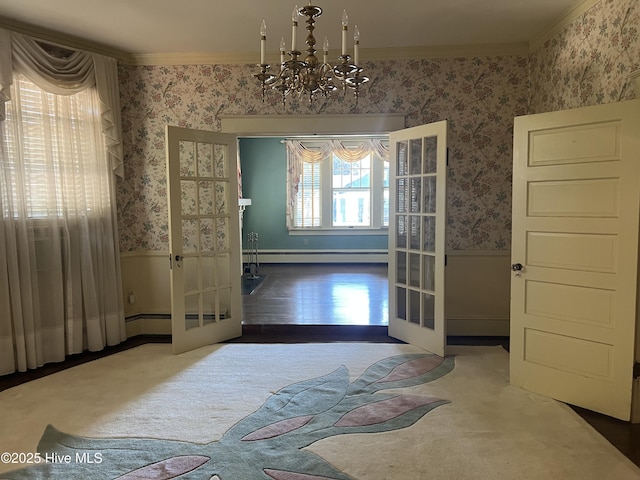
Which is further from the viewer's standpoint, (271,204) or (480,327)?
(271,204)

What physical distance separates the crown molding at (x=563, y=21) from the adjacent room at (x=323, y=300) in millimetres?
19

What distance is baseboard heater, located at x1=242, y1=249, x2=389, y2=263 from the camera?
8875 mm

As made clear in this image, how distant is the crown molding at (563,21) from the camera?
3303mm

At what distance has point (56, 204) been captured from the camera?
3.89 m

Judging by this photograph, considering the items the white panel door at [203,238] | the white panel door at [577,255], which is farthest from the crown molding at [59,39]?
the white panel door at [577,255]

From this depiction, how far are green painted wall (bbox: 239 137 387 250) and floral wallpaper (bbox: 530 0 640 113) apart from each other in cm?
516

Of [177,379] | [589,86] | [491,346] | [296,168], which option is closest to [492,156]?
[589,86]

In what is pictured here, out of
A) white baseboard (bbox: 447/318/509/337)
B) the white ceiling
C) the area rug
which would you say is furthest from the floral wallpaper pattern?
the area rug

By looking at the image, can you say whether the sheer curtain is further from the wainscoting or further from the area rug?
the area rug

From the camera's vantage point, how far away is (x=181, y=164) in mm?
4285

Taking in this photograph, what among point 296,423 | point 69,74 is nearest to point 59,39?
point 69,74

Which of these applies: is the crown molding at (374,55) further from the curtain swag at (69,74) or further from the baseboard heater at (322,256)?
the baseboard heater at (322,256)

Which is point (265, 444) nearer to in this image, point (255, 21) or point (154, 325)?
point (154, 325)

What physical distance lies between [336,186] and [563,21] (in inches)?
222
